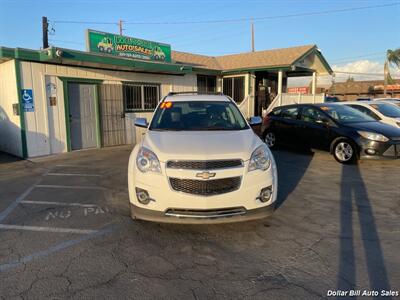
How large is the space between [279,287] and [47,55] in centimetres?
856

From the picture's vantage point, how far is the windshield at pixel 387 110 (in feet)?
35.5

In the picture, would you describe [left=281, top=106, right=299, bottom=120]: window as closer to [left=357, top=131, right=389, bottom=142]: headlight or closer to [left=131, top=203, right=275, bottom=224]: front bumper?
[left=357, top=131, right=389, bottom=142]: headlight

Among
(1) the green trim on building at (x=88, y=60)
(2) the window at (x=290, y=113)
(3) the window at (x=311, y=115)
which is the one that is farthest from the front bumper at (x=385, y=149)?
(1) the green trim on building at (x=88, y=60)

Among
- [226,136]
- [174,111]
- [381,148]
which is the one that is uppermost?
[174,111]

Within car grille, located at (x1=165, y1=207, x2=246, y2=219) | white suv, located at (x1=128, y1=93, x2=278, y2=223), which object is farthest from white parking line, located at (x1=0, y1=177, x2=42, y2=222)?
car grille, located at (x1=165, y1=207, x2=246, y2=219)

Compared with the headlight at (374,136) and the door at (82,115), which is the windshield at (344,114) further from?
the door at (82,115)

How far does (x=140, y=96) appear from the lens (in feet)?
39.7

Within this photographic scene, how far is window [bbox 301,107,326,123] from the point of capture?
28.2ft

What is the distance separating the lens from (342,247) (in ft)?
11.2

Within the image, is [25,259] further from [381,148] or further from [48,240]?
[381,148]

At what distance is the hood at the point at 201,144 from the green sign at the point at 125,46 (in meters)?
7.27

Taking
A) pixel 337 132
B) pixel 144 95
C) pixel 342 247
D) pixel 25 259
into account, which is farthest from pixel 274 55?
pixel 25 259

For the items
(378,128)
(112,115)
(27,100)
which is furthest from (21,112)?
(378,128)

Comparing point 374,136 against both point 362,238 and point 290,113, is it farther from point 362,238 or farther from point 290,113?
point 362,238
